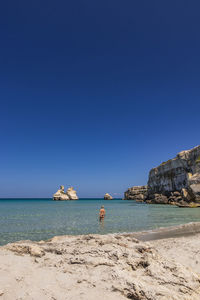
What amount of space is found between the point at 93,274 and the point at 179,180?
71757 mm

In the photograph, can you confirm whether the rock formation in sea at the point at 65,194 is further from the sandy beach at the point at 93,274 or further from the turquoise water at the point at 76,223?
the sandy beach at the point at 93,274

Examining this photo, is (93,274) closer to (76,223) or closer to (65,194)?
(76,223)

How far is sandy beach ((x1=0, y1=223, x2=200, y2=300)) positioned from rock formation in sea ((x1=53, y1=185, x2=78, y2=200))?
416 ft

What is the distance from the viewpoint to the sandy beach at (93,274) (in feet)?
11.9

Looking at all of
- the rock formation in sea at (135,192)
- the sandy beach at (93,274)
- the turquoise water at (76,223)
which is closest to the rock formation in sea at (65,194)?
the rock formation in sea at (135,192)

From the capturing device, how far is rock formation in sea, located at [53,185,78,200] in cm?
12688

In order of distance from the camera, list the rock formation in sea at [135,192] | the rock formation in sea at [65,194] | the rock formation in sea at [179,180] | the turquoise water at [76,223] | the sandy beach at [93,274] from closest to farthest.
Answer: the sandy beach at [93,274], the turquoise water at [76,223], the rock formation in sea at [179,180], the rock formation in sea at [65,194], the rock formation in sea at [135,192]

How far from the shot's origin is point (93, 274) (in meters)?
4.19

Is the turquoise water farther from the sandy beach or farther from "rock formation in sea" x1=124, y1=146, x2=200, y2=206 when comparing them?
"rock formation in sea" x1=124, y1=146, x2=200, y2=206

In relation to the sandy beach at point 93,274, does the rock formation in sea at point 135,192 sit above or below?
below

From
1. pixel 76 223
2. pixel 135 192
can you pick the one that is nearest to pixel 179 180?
pixel 76 223

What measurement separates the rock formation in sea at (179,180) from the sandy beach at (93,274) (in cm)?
5094

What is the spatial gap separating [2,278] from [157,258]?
3686 millimetres

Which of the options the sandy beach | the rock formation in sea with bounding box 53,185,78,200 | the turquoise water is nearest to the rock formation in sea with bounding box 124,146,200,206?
the turquoise water
